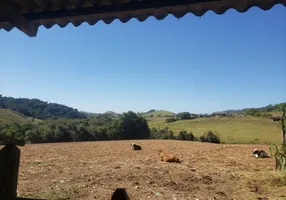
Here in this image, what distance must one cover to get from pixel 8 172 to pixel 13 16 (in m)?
1.23

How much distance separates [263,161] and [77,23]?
9.61 metres

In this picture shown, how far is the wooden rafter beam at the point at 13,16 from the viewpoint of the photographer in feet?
7.23

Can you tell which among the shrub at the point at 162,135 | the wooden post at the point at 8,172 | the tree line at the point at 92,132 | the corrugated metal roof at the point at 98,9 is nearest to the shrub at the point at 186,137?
the tree line at the point at 92,132

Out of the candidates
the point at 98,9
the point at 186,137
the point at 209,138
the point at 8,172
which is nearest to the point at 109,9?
the point at 98,9

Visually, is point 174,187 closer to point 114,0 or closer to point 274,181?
point 274,181

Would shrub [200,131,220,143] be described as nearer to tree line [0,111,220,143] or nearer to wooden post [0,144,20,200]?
tree line [0,111,220,143]

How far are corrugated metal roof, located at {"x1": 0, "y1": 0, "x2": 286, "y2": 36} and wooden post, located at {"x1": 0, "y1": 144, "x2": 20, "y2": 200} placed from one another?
3.64ft

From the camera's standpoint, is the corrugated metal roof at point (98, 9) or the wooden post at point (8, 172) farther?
the corrugated metal roof at point (98, 9)

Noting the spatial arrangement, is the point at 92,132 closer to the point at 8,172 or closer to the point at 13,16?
the point at 13,16

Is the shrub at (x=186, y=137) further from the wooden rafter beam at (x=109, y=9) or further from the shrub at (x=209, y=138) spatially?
the wooden rafter beam at (x=109, y=9)

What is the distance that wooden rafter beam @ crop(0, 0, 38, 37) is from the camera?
7.23ft

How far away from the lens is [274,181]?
6746 mm

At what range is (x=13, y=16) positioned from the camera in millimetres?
2268

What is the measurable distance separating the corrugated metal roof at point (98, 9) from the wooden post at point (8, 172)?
3.64 ft
